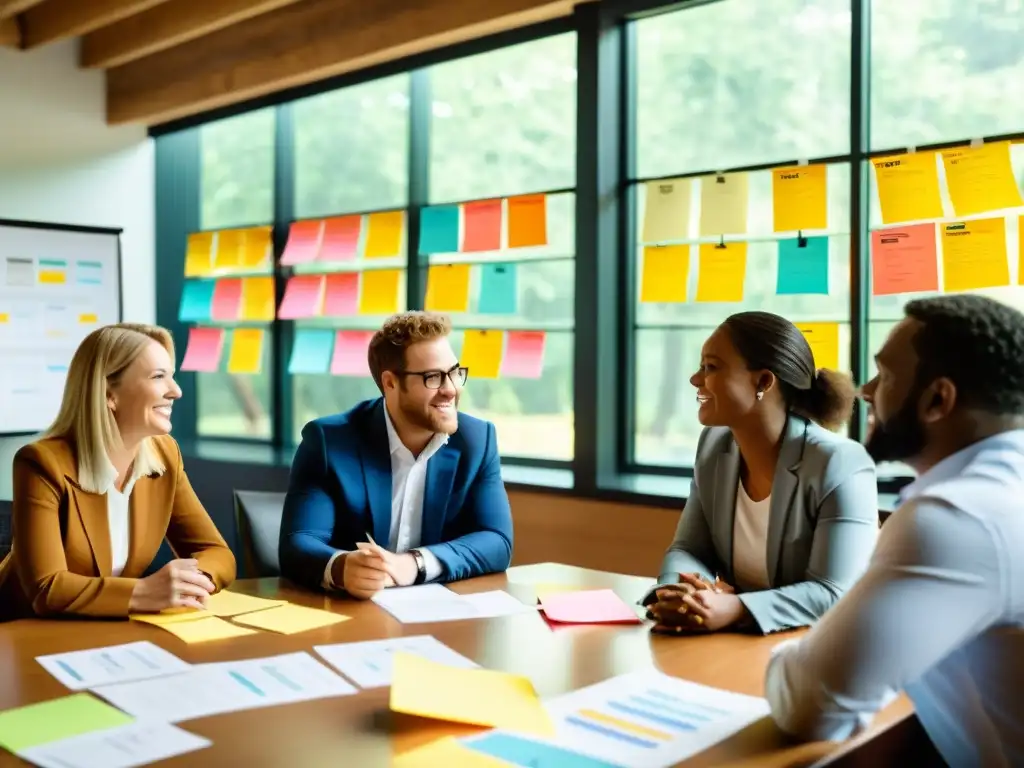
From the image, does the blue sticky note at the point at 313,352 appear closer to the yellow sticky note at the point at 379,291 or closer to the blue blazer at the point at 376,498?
the yellow sticky note at the point at 379,291

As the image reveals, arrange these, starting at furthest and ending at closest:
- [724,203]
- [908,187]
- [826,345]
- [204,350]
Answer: [204,350]
[724,203]
[826,345]
[908,187]

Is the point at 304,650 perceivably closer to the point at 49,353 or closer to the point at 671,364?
the point at 671,364

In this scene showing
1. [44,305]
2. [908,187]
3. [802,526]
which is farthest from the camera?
[44,305]

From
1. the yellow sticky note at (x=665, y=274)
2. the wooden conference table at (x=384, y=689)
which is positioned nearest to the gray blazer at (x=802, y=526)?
the wooden conference table at (x=384, y=689)

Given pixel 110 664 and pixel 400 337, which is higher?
pixel 400 337

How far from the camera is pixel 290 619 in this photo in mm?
1798

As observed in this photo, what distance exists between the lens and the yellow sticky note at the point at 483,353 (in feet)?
12.4

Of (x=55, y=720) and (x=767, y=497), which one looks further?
(x=767, y=497)

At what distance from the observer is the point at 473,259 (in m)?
3.97

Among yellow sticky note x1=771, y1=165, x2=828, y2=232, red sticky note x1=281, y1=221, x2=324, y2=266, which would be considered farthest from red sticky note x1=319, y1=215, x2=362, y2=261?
yellow sticky note x1=771, y1=165, x2=828, y2=232

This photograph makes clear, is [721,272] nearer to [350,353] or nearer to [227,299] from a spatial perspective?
[350,353]

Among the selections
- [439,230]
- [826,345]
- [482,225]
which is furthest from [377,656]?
[439,230]

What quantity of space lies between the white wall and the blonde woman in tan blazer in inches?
113

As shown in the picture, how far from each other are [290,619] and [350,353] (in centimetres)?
262
